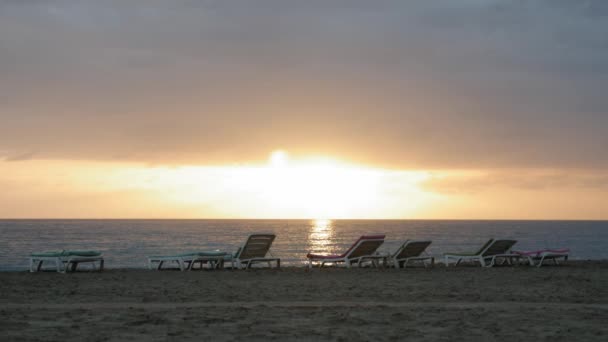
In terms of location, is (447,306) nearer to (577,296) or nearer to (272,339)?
(577,296)

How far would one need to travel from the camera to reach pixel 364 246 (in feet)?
62.8

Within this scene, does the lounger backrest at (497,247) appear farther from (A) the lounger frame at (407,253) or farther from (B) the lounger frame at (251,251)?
(B) the lounger frame at (251,251)

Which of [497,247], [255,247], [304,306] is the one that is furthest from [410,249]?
[304,306]

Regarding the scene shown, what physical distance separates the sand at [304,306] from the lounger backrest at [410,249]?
249 centimetres

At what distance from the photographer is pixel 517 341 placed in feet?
24.6

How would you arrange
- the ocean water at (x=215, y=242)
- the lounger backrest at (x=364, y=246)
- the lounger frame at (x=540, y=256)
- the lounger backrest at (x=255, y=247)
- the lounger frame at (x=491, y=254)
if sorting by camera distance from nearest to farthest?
1. the lounger backrest at (x=255, y=247)
2. the lounger backrest at (x=364, y=246)
3. the lounger frame at (x=491, y=254)
4. the lounger frame at (x=540, y=256)
5. the ocean water at (x=215, y=242)

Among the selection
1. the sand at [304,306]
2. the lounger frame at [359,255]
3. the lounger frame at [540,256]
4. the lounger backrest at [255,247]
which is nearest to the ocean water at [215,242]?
the lounger backrest at [255,247]

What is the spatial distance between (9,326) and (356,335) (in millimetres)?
4047

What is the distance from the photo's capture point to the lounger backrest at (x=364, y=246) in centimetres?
1895

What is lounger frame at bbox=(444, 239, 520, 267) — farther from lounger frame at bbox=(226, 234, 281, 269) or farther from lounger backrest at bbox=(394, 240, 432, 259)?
lounger frame at bbox=(226, 234, 281, 269)

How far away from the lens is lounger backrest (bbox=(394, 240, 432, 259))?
19.1 metres

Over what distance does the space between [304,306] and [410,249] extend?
9332 mm

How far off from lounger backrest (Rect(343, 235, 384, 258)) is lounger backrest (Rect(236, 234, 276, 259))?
Answer: 2202 millimetres

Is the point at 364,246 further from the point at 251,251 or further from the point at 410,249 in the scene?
the point at 251,251
